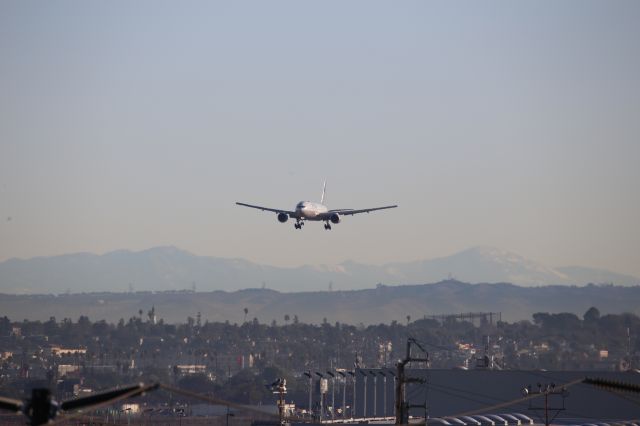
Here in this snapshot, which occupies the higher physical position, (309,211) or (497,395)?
(309,211)

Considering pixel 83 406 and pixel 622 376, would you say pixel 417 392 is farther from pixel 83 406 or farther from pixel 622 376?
pixel 83 406

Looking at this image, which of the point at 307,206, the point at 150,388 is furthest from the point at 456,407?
the point at 150,388

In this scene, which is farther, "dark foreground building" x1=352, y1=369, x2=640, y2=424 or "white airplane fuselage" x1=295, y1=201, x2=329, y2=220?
"dark foreground building" x1=352, y1=369, x2=640, y2=424

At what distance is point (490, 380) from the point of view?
198625 mm

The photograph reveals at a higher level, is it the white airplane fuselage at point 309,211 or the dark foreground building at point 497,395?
the white airplane fuselage at point 309,211

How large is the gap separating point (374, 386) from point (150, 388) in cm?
14330

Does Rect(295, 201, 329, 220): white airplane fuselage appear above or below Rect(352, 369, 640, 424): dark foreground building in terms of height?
above

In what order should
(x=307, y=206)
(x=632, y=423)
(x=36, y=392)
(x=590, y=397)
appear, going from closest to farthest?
1. (x=36, y=392)
2. (x=632, y=423)
3. (x=307, y=206)
4. (x=590, y=397)

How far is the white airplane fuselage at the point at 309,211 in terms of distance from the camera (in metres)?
162

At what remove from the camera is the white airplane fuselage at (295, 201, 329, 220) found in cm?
16175

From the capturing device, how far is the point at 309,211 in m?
163

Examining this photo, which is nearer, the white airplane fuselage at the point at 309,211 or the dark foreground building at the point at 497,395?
the white airplane fuselage at the point at 309,211

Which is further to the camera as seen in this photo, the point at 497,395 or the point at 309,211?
the point at 497,395

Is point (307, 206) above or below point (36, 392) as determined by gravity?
above
